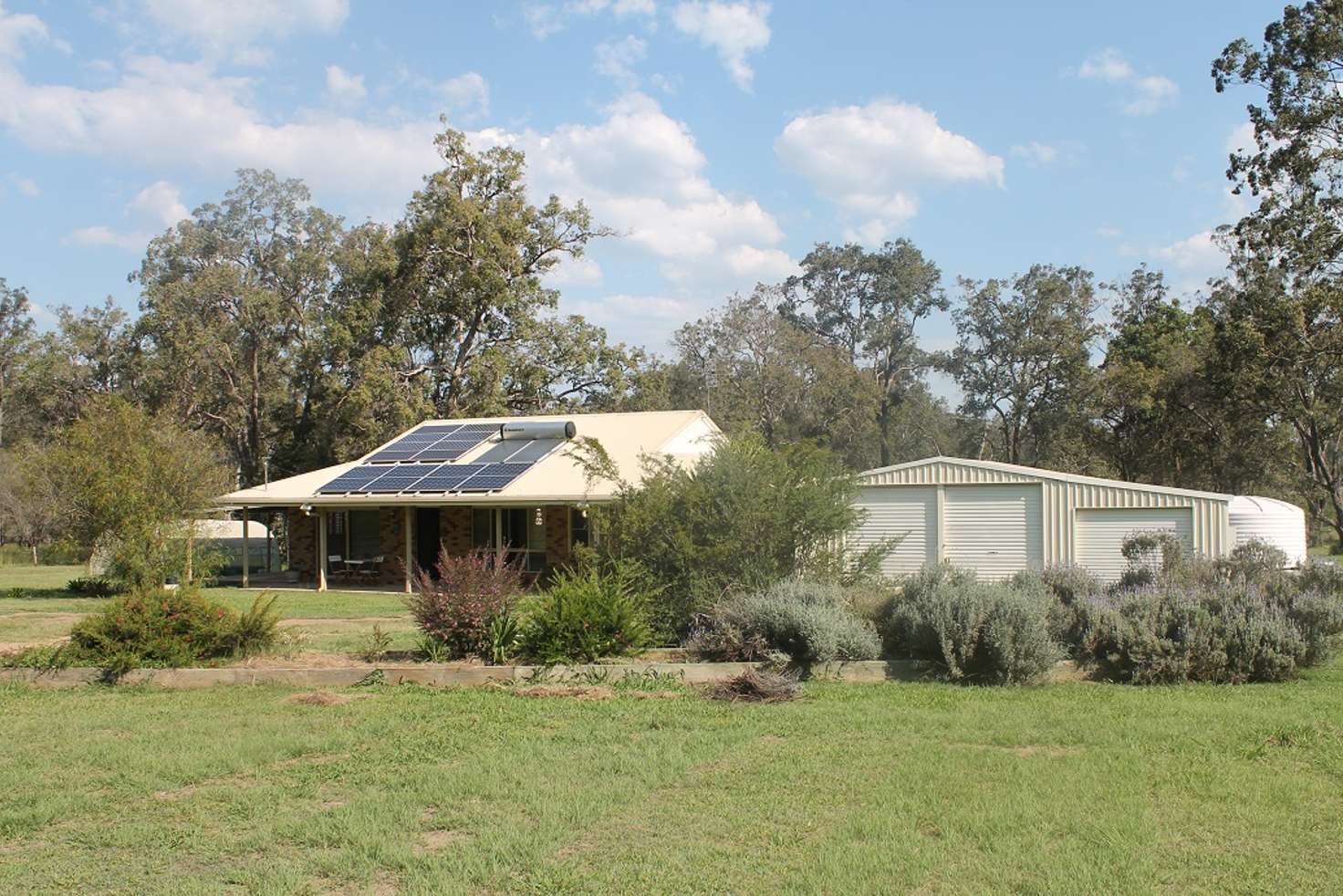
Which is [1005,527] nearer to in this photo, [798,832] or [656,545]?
[656,545]

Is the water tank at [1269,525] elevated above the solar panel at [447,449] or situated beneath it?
situated beneath

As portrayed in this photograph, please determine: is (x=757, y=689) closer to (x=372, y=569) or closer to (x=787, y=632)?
(x=787, y=632)

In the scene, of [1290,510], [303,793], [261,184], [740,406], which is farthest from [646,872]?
[261,184]

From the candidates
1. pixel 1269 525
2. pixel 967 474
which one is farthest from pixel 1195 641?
pixel 1269 525

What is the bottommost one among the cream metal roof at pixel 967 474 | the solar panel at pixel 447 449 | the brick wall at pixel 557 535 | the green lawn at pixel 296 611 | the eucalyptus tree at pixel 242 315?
the green lawn at pixel 296 611

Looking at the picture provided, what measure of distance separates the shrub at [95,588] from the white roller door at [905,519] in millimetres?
15247

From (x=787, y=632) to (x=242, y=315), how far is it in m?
37.0

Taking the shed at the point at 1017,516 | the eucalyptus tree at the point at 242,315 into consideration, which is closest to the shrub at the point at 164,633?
the shed at the point at 1017,516

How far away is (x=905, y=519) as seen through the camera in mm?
20703

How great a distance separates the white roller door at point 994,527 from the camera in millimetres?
19969

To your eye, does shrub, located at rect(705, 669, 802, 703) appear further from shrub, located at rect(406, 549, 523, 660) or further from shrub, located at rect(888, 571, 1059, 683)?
shrub, located at rect(406, 549, 523, 660)

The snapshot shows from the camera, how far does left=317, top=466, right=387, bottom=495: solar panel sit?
2409cm

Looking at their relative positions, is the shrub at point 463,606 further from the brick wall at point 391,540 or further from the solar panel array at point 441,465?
the brick wall at point 391,540

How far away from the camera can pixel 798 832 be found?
562cm
